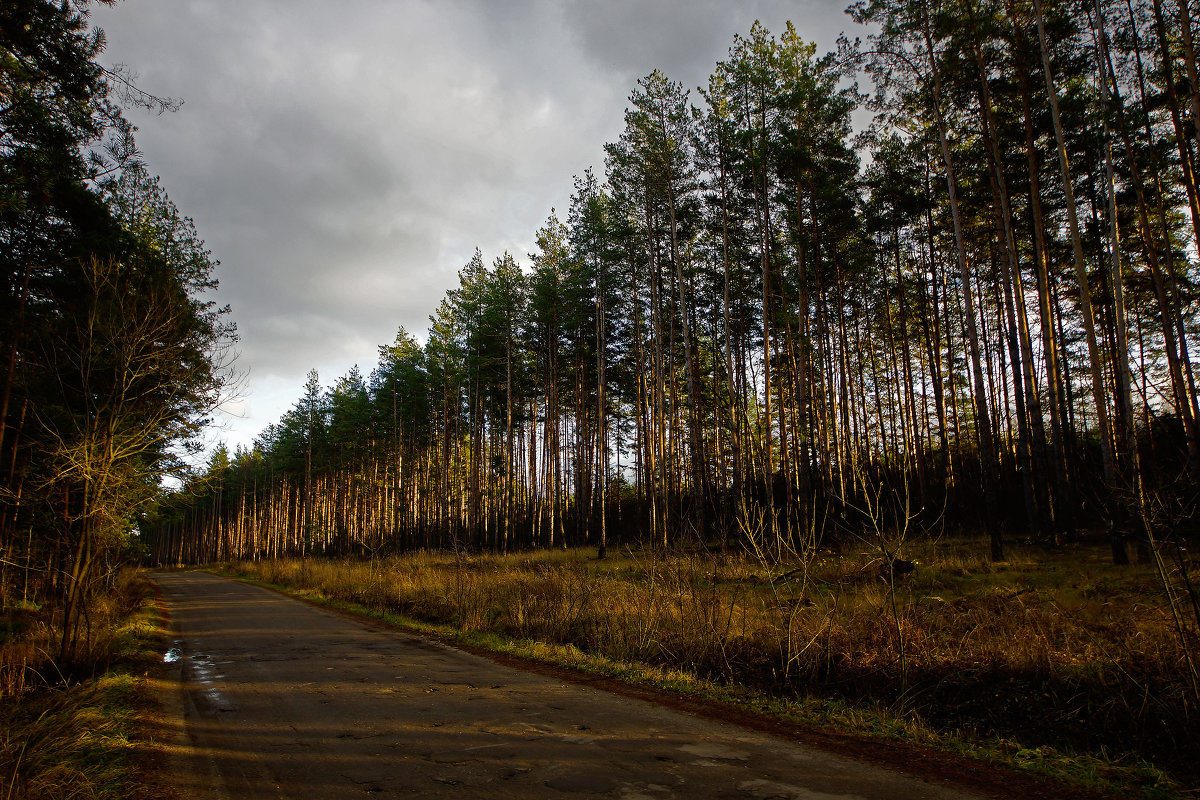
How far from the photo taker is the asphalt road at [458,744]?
3.77 metres

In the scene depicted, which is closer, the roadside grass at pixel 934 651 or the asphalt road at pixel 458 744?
the asphalt road at pixel 458 744

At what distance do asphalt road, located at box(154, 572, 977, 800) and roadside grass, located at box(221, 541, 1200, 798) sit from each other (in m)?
1.24

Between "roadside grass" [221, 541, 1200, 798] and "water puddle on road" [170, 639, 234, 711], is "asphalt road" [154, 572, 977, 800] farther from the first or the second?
"roadside grass" [221, 541, 1200, 798]

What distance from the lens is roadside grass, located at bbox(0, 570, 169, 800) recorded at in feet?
12.1

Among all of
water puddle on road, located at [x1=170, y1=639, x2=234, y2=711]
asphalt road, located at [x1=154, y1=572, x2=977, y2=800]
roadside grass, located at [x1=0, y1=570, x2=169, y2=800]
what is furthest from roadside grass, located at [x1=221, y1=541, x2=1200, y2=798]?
roadside grass, located at [x1=0, y1=570, x2=169, y2=800]

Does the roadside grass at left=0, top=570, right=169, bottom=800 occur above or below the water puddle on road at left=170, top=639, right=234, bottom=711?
above


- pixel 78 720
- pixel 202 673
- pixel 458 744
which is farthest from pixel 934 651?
pixel 202 673

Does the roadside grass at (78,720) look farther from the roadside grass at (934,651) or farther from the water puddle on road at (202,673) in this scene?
the roadside grass at (934,651)

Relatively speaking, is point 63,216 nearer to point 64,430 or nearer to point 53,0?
point 64,430

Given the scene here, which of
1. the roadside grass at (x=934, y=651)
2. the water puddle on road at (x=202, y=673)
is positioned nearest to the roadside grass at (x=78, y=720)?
the water puddle on road at (x=202, y=673)

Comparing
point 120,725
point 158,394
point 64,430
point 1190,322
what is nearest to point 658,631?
point 120,725

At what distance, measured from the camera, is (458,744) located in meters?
4.63

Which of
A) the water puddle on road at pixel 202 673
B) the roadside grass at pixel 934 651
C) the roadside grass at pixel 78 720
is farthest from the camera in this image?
the water puddle on road at pixel 202 673

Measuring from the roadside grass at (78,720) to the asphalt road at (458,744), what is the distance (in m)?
0.35
